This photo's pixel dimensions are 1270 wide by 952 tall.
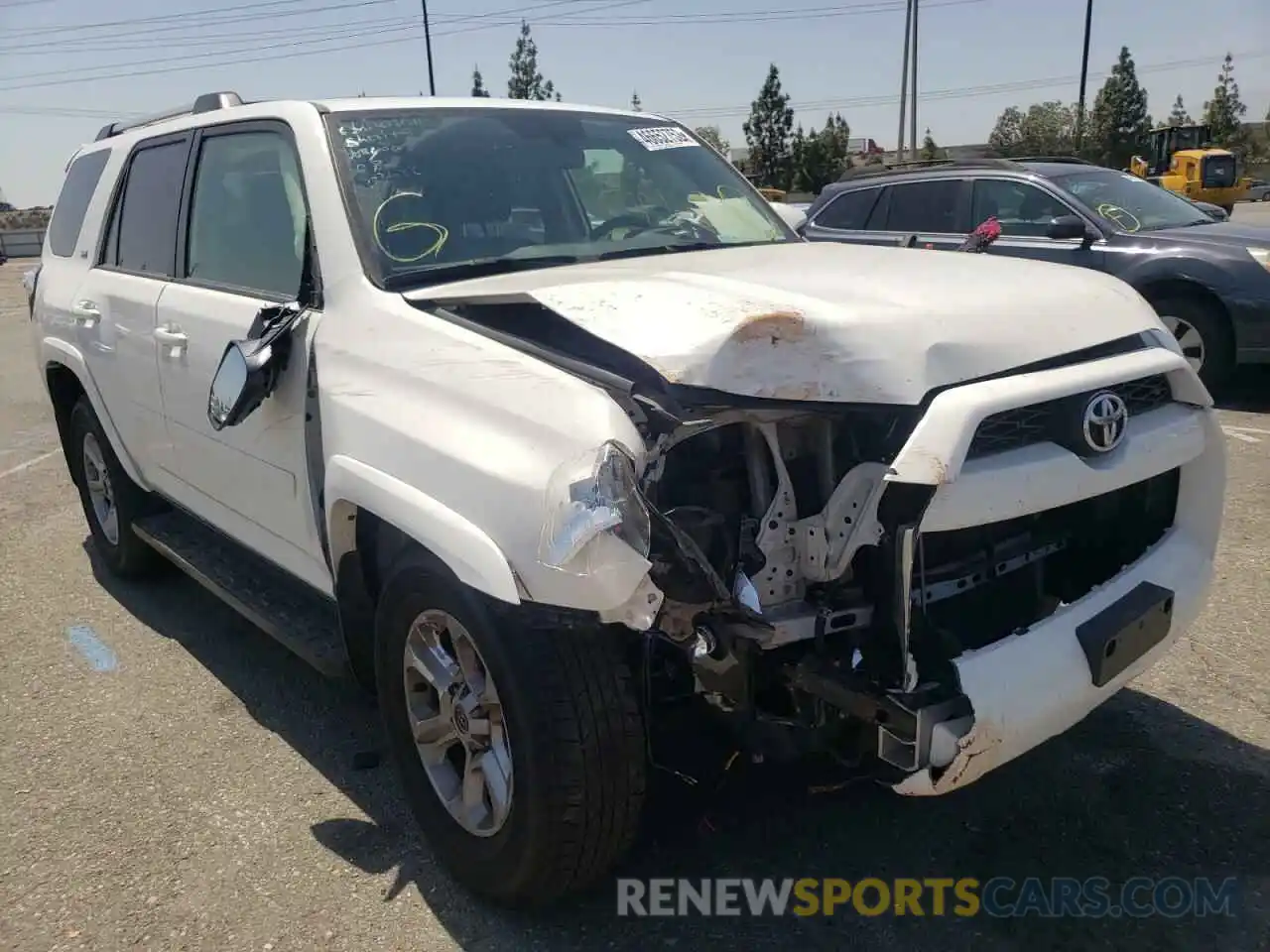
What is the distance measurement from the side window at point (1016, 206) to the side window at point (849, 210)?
3.33ft

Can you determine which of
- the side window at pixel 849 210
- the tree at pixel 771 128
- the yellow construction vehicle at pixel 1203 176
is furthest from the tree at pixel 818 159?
the side window at pixel 849 210

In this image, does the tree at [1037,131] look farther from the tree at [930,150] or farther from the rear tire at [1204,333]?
the rear tire at [1204,333]

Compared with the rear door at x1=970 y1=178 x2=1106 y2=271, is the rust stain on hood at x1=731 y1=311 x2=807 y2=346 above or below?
above

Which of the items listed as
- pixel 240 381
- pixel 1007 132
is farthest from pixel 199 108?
pixel 1007 132

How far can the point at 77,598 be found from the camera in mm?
5043

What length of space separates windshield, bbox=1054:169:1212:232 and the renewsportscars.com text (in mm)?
6677

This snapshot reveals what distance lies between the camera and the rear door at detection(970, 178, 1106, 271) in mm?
8289

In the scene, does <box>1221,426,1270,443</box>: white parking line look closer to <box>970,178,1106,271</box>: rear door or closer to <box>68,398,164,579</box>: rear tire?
<box>970,178,1106,271</box>: rear door

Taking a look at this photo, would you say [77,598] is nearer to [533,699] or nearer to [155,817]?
[155,817]

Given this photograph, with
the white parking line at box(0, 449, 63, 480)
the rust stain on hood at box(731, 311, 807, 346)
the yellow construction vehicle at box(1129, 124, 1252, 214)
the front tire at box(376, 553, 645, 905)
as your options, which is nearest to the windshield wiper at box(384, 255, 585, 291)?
the front tire at box(376, 553, 645, 905)

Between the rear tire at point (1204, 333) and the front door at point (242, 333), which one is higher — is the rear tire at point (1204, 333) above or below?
below

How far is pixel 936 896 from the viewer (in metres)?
2.72

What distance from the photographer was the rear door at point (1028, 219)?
829cm

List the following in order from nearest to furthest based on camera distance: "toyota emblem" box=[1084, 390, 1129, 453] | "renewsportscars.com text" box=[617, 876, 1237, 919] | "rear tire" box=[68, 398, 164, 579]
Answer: "toyota emblem" box=[1084, 390, 1129, 453] → "renewsportscars.com text" box=[617, 876, 1237, 919] → "rear tire" box=[68, 398, 164, 579]
